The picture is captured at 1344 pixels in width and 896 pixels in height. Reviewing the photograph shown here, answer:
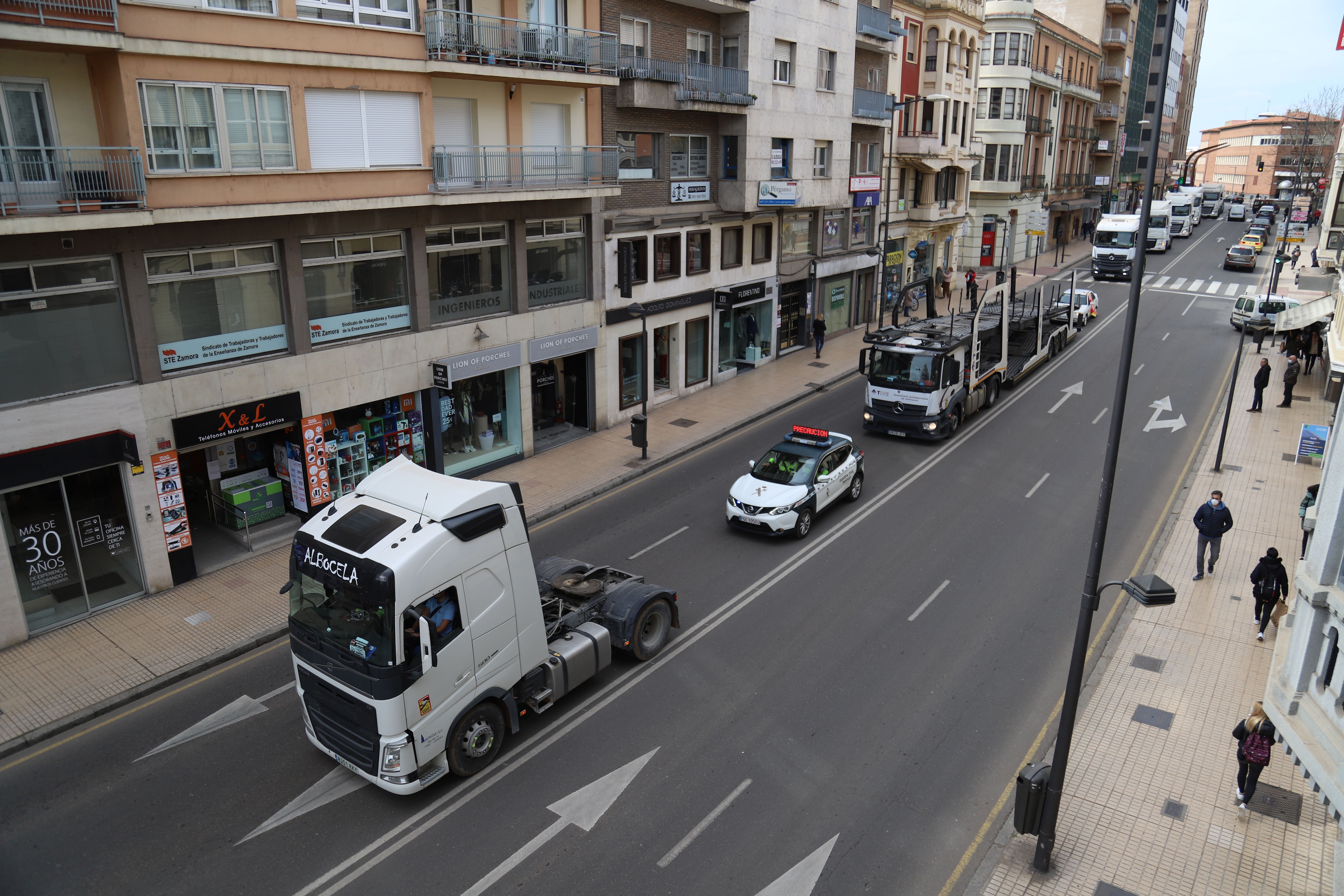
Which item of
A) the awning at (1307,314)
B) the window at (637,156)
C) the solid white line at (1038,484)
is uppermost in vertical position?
the window at (637,156)

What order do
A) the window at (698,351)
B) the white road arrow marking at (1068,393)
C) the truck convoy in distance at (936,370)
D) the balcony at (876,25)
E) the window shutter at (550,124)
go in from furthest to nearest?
the balcony at (876,25) < the window at (698,351) < the white road arrow marking at (1068,393) < the truck convoy in distance at (936,370) < the window shutter at (550,124)

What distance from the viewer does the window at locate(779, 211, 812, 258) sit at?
3262 centimetres

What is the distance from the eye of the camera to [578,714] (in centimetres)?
1228

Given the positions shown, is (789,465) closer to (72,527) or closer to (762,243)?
(72,527)

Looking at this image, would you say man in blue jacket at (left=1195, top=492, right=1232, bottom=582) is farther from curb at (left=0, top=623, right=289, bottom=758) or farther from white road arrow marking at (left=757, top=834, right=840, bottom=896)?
curb at (left=0, top=623, right=289, bottom=758)

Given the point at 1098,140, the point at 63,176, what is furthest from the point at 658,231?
the point at 1098,140

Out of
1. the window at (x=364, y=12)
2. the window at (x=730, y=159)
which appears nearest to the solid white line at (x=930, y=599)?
the window at (x=364, y=12)

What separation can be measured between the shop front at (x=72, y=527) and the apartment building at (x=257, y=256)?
0.12ft

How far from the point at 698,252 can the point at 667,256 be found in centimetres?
169

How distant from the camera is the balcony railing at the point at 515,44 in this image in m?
18.2

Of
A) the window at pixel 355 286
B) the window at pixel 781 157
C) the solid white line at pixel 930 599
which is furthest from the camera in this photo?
the window at pixel 781 157

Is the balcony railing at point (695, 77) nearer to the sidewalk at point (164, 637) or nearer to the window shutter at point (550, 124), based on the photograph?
the window shutter at point (550, 124)

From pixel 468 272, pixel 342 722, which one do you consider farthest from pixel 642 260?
pixel 342 722

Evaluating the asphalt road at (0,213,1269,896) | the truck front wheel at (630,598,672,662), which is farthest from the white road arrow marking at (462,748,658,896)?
the truck front wheel at (630,598,672,662)
